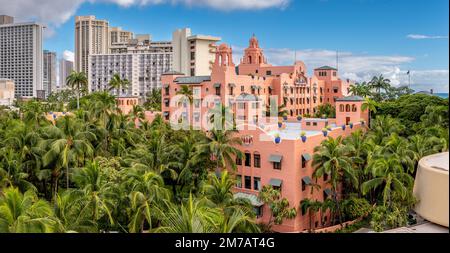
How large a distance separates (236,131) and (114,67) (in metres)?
37.6

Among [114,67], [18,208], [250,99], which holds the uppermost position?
[114,67]

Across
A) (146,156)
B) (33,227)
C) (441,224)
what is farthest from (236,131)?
(441,224)

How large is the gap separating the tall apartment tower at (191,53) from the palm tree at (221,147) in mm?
25117

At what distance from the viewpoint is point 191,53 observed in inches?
1564

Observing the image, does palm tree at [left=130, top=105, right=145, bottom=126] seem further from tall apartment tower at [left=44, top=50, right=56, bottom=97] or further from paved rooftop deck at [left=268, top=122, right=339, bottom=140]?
paved rooftop deck at [left=268, top=122, right=339, bottom=140]

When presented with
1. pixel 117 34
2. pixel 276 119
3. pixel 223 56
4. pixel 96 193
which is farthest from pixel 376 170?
pixel 117 34

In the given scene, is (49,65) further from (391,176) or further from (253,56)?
(253,56)

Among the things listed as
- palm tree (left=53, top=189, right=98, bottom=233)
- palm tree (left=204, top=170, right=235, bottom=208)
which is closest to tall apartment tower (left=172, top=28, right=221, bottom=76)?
palm tree (left=204, top=170, right=235, bottom=208)

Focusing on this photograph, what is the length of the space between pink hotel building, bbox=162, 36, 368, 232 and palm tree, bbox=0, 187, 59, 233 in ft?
23.0

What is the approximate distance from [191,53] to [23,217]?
35.7 meters

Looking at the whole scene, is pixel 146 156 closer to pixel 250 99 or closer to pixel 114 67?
pixel 250 99

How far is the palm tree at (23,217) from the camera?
182 inches

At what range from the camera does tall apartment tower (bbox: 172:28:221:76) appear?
37594mm
